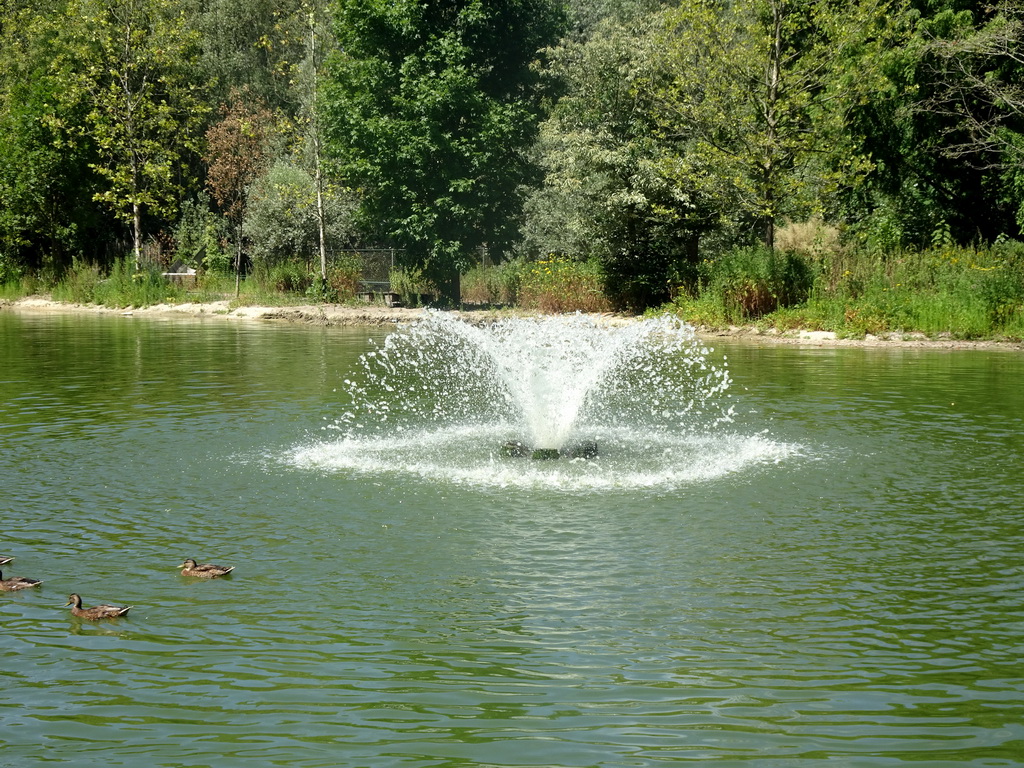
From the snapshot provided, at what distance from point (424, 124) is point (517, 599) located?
1531 inches

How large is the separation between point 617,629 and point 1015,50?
27.9 m

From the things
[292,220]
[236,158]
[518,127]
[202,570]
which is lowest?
[202,570]

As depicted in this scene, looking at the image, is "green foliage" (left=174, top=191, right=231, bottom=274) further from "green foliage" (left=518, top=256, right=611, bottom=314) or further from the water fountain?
the water fountain

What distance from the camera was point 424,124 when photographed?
46469 mm

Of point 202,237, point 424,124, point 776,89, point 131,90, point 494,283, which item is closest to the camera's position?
point 776,89

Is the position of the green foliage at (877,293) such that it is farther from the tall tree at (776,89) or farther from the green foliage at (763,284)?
the tall tree at (776,89)

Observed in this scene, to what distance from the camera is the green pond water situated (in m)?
7.11

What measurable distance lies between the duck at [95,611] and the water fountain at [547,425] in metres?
5.77

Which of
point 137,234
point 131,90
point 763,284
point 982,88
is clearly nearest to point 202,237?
point 137,234

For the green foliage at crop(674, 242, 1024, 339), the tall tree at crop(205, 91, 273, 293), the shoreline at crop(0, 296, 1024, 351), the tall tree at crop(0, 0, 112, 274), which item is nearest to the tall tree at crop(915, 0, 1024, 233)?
the green foliage at crop(674, 242, 1024, 339)

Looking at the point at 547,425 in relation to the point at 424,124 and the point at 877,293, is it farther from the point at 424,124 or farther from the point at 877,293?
the point at 424,124

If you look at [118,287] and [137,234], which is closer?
[118,287]

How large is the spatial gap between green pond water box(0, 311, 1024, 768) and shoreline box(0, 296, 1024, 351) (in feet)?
44.4

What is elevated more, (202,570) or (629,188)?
(629,188)
